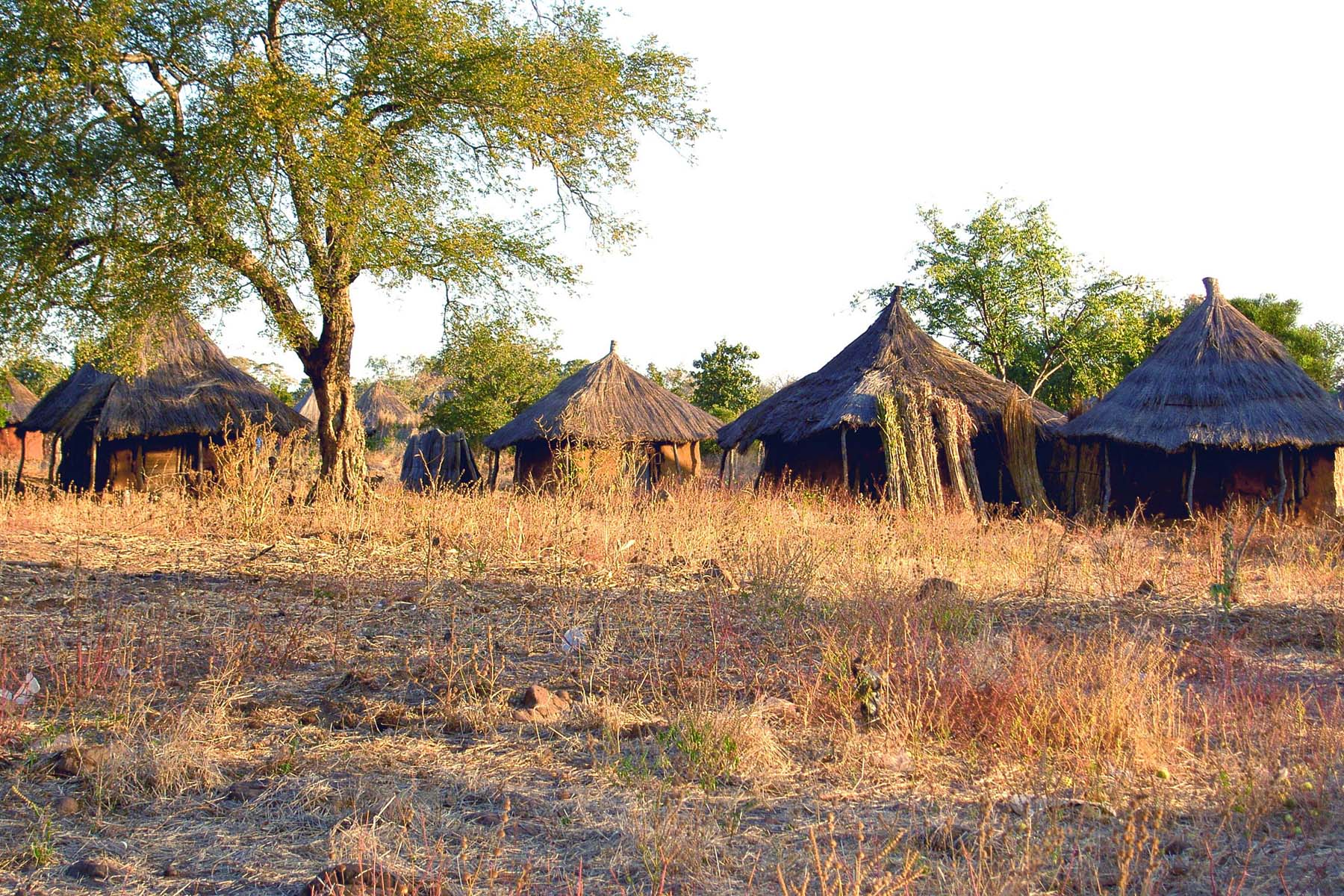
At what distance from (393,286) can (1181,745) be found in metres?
8.81

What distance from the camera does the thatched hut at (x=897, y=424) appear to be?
13453 mm

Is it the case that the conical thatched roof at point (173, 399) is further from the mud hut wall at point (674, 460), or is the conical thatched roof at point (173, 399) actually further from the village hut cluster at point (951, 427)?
the mud hut wall at point (674, 460)

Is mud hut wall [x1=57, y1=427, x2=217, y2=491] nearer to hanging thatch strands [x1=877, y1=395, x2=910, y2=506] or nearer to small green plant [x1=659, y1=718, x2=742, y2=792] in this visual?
hanging thatch strands [x1=877, y1=395, x2=910, y2=506]

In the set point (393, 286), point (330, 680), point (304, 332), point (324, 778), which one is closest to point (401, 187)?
point (393, 286)

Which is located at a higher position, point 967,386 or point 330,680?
point 967,386

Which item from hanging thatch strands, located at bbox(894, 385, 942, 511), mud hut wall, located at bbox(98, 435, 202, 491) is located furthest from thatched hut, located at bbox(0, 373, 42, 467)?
hanging thatch strands, located at bbox(894, 385, 942, 511)

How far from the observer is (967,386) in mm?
15102

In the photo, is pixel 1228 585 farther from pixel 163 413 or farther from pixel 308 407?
pixel 308 407

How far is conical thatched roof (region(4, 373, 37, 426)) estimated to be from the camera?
26.8 meters

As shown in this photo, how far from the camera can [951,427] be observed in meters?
13.8

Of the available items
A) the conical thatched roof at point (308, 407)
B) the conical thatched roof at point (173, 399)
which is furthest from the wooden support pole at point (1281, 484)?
the conical thatched roof at point (308, 407)

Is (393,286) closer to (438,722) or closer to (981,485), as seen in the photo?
(438,722)

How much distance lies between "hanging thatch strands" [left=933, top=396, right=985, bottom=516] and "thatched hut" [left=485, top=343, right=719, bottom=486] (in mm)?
5501

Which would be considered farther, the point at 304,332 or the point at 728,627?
the point at 304,332
